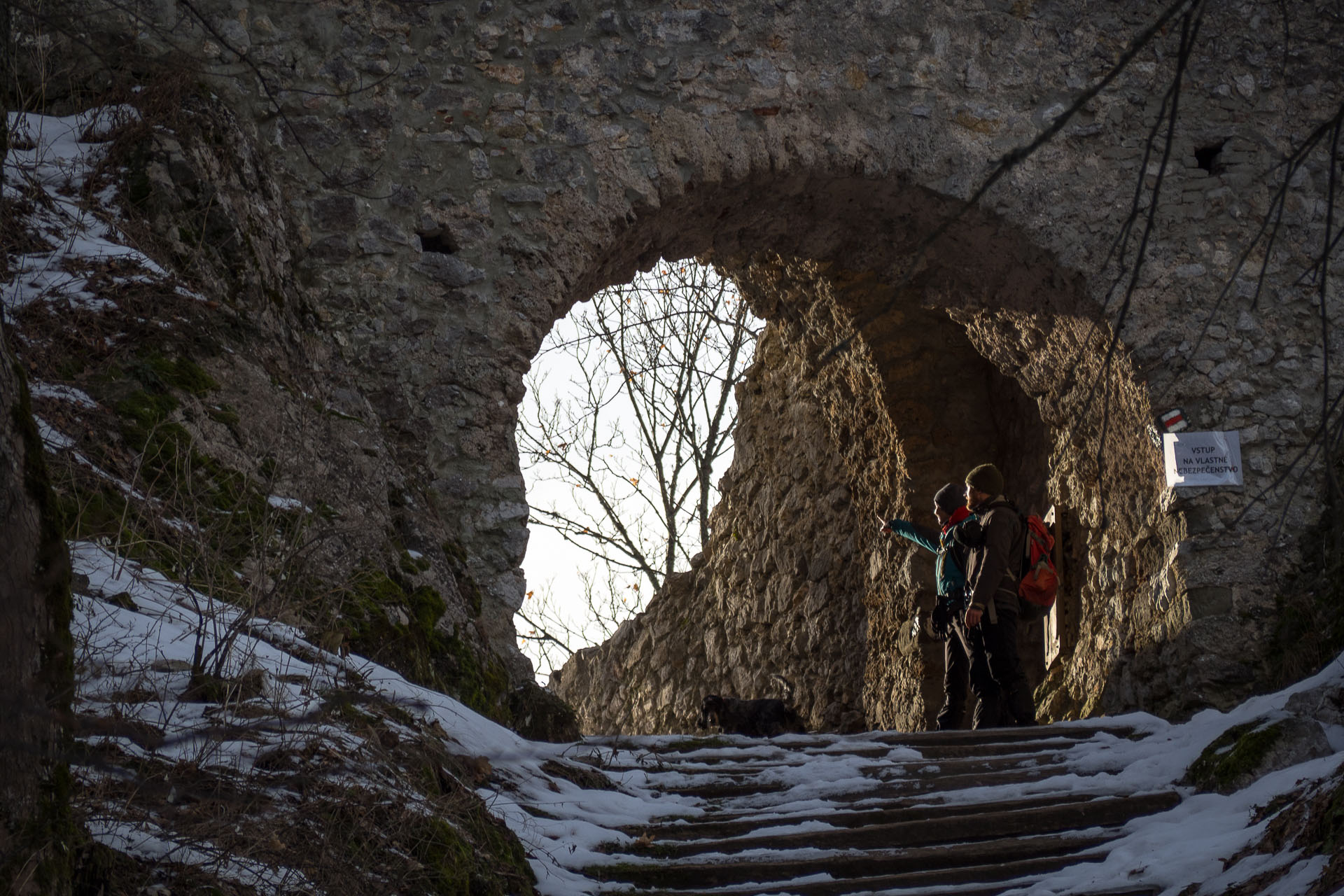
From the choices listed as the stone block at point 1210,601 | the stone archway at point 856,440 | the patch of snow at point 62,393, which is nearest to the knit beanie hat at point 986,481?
the stone archway at point 856,440

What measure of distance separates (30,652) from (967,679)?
4.81m

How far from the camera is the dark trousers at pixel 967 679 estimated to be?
222 inches

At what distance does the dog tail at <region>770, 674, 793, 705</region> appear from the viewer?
8250 millimetres

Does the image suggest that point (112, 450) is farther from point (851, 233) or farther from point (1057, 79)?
point (1057, 79)

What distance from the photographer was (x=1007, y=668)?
556cm

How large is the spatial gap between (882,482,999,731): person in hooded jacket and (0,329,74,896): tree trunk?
174 inches

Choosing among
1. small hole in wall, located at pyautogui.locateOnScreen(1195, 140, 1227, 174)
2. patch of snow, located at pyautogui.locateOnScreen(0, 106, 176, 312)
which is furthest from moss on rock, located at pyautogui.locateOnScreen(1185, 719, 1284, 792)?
patch of snow, located at pyautogui.locateOnScreen(0, 106, 176, 312)

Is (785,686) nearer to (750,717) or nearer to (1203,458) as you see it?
(750,717)

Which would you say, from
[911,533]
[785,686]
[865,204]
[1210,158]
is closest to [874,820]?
[865,204]

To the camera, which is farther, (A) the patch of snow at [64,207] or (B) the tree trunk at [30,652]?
(A) the patch of snow at [64,207]

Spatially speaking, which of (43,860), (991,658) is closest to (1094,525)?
(991,658)

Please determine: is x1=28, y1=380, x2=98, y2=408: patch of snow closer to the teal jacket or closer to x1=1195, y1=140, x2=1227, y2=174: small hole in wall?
the teal jacket

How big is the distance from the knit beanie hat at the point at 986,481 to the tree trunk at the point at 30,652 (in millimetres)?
4638

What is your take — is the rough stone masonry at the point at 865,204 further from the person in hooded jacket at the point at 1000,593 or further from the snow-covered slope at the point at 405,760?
the snow-covered slope at the point at 405,760
